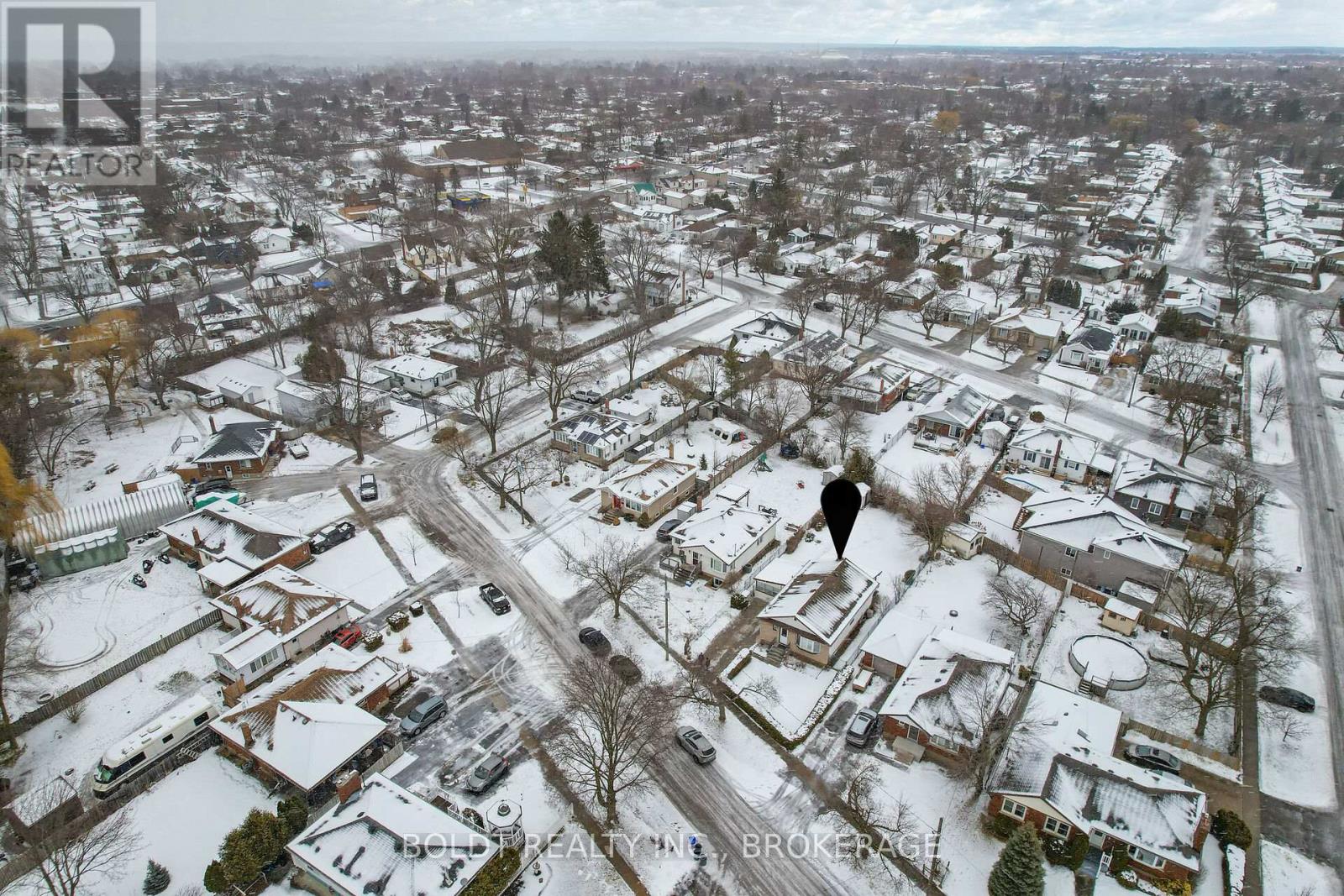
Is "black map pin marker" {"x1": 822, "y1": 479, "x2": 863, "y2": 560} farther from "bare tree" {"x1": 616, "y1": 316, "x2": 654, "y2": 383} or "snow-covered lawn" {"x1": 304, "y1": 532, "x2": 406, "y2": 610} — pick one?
"bare tree" {"x1": 616, "y1": 316, "x2": 654, "y2": 383}

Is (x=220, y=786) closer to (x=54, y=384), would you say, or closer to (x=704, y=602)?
(x=704, y=602)

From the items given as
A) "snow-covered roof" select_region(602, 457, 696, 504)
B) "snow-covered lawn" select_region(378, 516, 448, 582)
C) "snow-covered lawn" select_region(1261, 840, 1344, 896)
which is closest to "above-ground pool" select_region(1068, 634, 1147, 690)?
"snow-covered lawn" select_region(1261, 840, 1344, 896)

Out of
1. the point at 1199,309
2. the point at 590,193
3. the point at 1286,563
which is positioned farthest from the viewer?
the point at 590,193

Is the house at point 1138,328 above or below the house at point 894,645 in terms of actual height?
above

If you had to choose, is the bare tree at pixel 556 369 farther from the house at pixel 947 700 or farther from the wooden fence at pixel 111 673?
the house at pixel 947 700

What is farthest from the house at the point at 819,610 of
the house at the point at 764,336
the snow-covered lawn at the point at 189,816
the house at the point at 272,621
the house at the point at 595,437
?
the house at the point at 764,336

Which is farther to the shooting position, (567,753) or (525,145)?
(525,145)

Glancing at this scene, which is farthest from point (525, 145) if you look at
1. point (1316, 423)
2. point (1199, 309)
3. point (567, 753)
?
point (567, 753)
